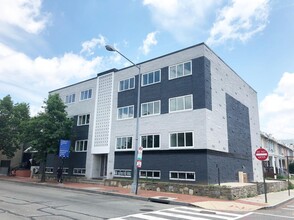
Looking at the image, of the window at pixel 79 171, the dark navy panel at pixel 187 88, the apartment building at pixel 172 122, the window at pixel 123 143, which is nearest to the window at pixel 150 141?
the apartment building at pixel 172 122

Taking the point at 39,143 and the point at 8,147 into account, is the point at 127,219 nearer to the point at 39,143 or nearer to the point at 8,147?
the point at 39,143

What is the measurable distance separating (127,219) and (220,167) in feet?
48.1

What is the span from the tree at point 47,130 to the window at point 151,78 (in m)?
10.5

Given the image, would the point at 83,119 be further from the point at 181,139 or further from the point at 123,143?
the point at 181,139

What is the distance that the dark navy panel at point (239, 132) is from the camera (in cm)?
2699

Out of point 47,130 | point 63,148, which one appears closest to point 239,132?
point 63,148

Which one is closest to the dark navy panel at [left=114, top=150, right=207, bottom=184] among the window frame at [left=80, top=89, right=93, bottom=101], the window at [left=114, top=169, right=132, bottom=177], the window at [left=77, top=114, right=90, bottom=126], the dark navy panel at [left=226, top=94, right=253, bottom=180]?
the window at [left=114, top=169, right=132, bottom=177]

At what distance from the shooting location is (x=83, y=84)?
34812 mm

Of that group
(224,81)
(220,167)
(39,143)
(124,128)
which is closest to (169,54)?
(224,81)

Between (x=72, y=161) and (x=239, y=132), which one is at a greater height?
(x=239, y=132)

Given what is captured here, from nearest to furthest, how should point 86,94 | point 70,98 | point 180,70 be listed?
point 180,70 → point 86,94 → point 70,98

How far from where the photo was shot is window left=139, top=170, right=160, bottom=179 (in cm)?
→ 2408

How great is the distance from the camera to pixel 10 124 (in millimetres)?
40094

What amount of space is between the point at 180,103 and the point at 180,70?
3.19m
